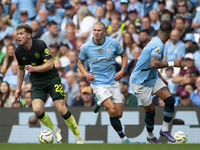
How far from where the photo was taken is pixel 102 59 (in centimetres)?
998

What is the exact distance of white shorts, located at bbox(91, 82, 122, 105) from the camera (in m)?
9.89

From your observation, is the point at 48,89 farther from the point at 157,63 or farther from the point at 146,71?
the point at 157,63

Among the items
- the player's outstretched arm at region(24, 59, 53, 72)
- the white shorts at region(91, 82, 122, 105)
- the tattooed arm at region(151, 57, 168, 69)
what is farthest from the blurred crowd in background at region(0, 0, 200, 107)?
the tattooed arm at region(151, 57, 168, 69)

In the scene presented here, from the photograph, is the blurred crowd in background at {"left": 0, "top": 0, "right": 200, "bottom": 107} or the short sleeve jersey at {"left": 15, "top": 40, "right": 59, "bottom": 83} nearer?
the short sleeve jersey at {"left": 15, "top": 40, "right": 59, "bottom": 83}

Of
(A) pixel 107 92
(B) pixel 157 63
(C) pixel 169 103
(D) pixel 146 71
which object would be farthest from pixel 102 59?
(C) pixel 169 103

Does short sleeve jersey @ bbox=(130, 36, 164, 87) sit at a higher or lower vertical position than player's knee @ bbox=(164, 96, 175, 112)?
higher

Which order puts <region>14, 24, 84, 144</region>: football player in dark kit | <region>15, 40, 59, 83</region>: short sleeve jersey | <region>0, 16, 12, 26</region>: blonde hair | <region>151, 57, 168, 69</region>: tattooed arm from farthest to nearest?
<region>0, 16, 12, 26</region>: blonde hair
<region>15, 40, 59, 83</region>: short sleeve jersey
<region>14, 24, 84, 144</region>: football player in dark kit
<region>151, 57, 168, 69</region>: tattooed arm

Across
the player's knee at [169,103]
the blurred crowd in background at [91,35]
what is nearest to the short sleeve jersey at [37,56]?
the player's knee at [169,103]

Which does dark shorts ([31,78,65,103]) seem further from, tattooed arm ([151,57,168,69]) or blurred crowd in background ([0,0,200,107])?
blurred crowd in background ([0,0,200,107])

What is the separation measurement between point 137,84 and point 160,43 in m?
1.10

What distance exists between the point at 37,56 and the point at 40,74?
42 centimetres

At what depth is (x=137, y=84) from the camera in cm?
977

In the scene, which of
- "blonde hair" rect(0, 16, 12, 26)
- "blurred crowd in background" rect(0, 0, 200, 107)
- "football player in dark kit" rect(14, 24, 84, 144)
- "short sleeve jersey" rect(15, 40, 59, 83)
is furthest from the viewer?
"blonde hair" rect(0, 16, 12, 26)

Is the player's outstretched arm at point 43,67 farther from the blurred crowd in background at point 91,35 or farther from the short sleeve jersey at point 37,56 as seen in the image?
the blurred crowd in background at point 91,35
